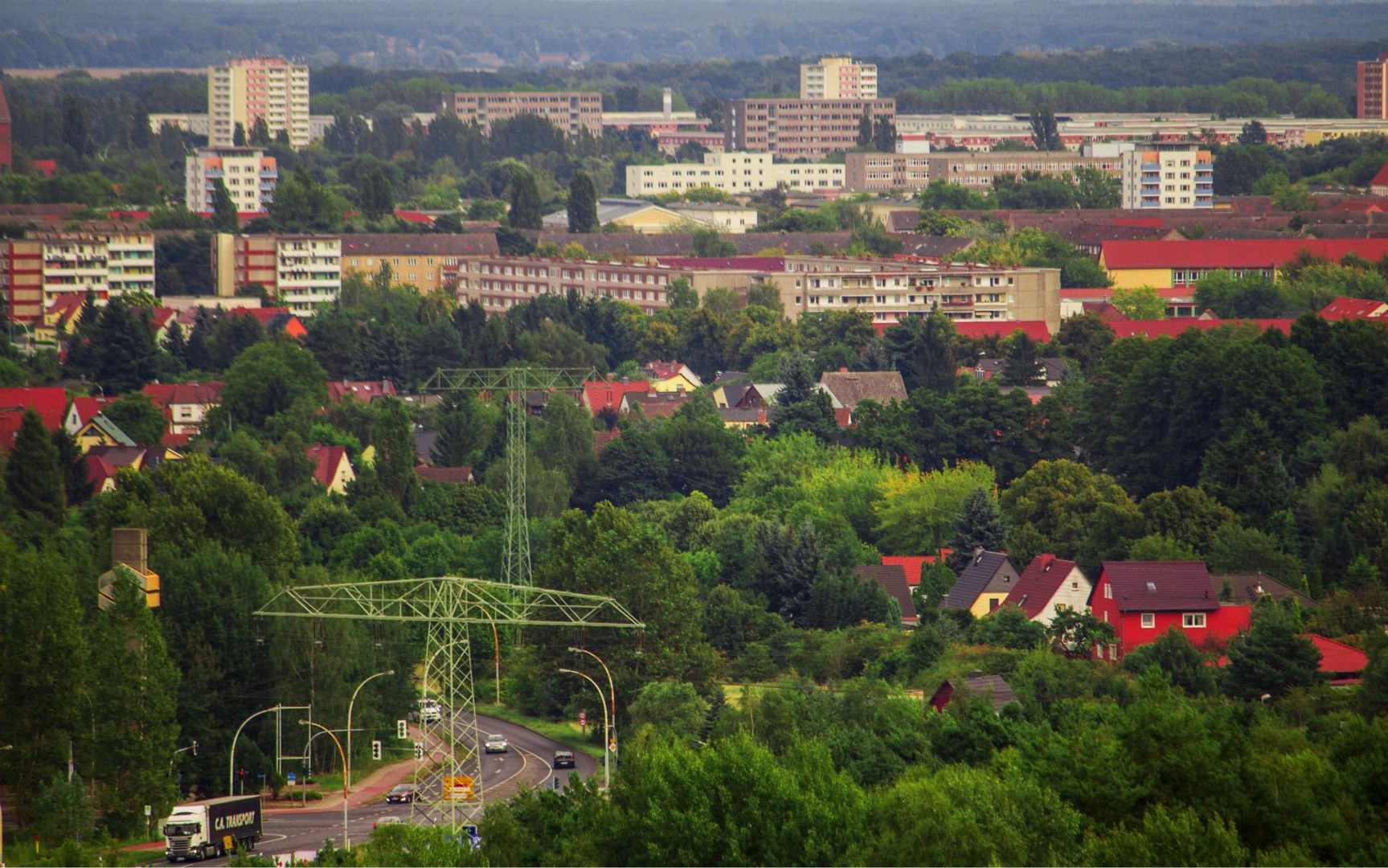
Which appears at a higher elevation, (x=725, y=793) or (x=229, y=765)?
(x=725, y=793)

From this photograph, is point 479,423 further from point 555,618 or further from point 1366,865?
point 1366,865

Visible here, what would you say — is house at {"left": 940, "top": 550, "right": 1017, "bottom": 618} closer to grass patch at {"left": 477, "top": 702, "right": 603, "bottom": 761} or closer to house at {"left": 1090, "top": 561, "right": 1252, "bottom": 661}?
house at {"left": 1090, "top": 561, "right": 1252, "bottom": 661}

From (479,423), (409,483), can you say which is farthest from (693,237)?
(409,483)

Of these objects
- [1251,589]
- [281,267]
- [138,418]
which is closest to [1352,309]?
[1251,589]

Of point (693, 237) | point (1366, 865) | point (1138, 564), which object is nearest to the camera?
point (1366, 865)

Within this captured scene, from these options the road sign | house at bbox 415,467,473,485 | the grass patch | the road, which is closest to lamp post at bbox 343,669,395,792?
the road

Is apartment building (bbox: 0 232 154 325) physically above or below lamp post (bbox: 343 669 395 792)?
above

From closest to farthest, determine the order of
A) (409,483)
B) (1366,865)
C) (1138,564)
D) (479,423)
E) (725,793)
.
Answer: (1366,865) < (725,793) < (1138,564) < (409,483) < (479,423)

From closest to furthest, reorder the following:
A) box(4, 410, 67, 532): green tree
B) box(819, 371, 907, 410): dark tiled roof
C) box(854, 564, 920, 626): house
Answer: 1. box(854, 564, 920, 626): house
2. box(4, 410, 67, 532): green tree
3. box(819, 371, 907, 410): dark tiled roof
